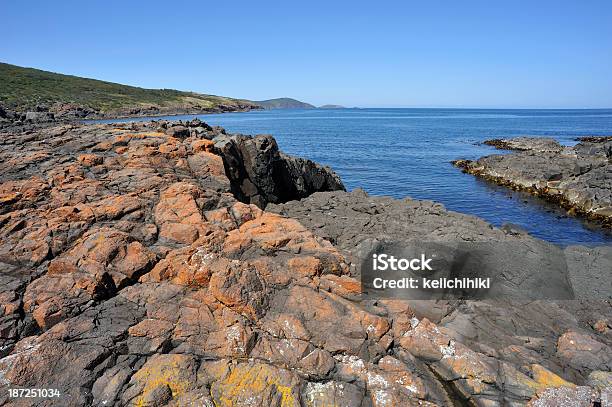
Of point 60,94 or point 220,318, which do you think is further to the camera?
point 60,94

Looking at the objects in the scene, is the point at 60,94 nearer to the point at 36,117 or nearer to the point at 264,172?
the point at 36,117

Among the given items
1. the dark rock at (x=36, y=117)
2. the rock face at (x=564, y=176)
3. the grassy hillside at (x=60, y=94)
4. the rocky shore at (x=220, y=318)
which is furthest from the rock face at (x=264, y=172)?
the grassy hillside at (x=60, y=94)

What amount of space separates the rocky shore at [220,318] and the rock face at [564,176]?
17826 mm

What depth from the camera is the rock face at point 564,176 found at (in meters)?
32.0

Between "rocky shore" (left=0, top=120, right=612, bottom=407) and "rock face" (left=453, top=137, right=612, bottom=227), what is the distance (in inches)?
702

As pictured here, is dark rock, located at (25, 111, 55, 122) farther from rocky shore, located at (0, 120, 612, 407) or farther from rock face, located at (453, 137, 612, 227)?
rock face, located at (453, 137, 612, 227)

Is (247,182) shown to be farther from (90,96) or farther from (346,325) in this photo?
(90,96)

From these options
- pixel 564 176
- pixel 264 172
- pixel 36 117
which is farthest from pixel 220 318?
pixel 36 117

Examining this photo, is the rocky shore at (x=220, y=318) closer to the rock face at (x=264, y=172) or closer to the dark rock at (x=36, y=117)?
the rock face at (x=264, y=172)

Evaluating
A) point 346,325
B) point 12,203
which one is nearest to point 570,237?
point 346,325

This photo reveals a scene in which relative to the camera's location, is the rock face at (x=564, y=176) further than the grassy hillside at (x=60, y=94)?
No

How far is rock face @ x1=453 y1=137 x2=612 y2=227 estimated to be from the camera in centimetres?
3197

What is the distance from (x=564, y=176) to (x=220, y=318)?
42.2 metres

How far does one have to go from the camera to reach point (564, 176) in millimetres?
39750
